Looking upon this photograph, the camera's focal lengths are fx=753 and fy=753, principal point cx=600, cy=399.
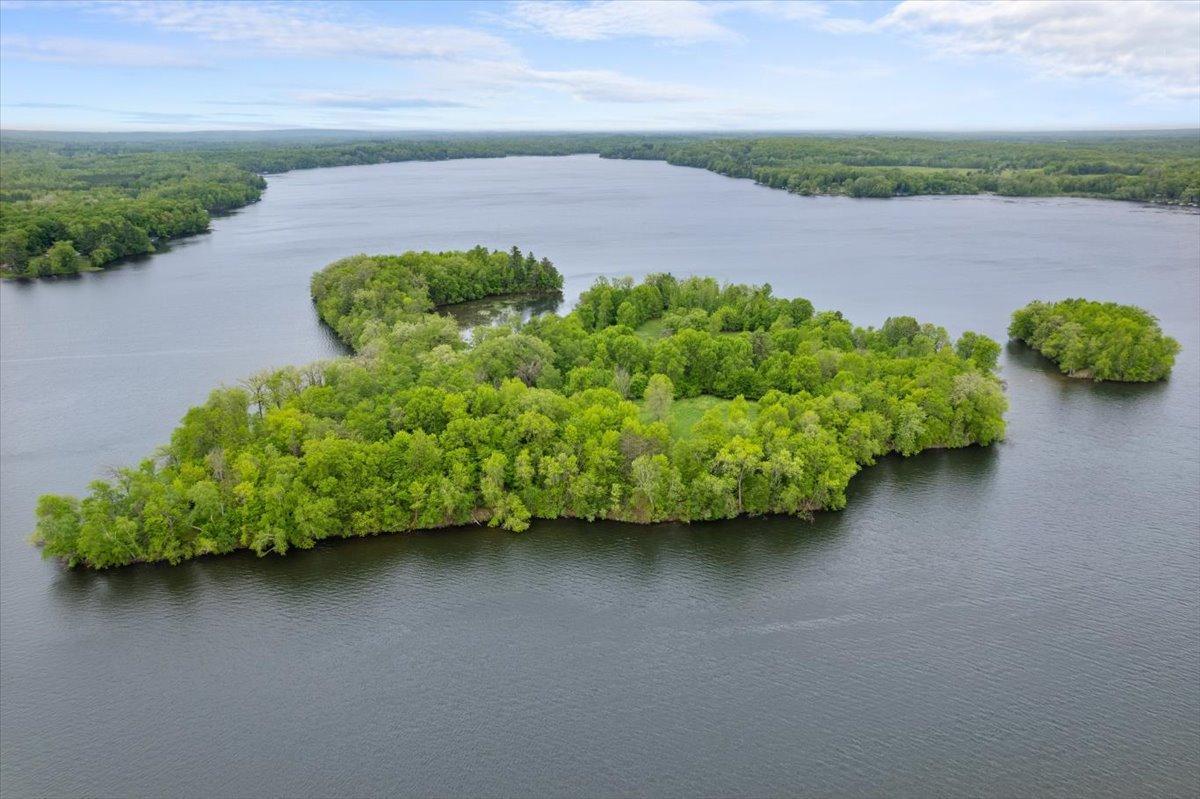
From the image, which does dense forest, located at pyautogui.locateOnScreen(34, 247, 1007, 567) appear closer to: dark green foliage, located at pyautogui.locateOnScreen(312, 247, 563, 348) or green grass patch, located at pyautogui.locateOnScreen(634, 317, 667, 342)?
green grass patch, located at pyautogui.locateOnScreen(634, 317, 667, 342)

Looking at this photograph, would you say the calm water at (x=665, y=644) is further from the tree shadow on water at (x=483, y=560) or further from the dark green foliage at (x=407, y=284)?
the dark green foliage at (x=407, y=284)

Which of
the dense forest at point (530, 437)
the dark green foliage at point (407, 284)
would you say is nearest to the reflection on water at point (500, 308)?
the dark green foliage at point (407, 284)

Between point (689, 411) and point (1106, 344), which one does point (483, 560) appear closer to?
A: point (689, 411)

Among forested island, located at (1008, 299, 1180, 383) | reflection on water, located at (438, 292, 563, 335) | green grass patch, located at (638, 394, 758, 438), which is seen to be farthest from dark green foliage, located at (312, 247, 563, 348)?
forested island, located at (1008, 299, 1180, 383)

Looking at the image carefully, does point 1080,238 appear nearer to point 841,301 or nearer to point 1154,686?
point 841,301

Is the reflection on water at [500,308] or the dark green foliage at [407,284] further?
the reflection on water at [500,308]

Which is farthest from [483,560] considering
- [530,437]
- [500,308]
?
[500,308]
